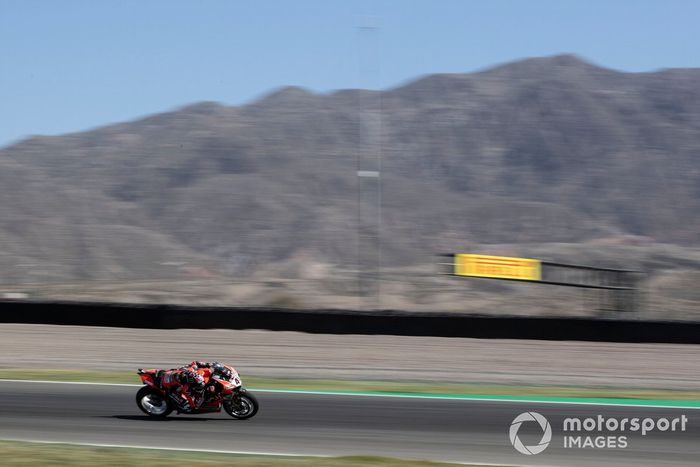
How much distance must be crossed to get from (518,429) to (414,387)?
3.93 meters

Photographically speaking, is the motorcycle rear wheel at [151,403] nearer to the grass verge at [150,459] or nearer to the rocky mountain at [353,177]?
the grass verge at [150,459]

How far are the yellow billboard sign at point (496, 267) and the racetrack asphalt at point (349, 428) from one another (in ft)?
47.6

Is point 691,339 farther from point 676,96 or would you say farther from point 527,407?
point 676,96

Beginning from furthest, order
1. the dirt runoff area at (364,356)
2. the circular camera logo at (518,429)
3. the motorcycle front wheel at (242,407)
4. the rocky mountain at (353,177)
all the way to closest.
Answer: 1. the rocky mountain at (353,177)
2. the dirt runoff area at (364,356)
3. the motorcycle front wheel at (242,407)
4. the circular camera logo at (518,429)

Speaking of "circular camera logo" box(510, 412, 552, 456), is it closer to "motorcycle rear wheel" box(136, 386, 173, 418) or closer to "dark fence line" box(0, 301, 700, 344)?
"motorcycle rear wheel" box(136, 386, 173, 418)

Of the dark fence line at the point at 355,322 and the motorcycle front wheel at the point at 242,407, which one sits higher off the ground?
the motorcycle front wheel at the point at 242,407

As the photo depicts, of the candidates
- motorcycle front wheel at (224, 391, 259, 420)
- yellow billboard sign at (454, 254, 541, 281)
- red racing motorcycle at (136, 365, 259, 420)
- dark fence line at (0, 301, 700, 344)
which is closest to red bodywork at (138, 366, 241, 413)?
red racing motorcycle at (136, 365, 259, 420)

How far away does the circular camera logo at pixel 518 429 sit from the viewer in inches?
366

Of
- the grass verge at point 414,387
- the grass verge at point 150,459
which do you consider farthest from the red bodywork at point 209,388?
the grass verge at point 414,387

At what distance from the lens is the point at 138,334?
20.9 m

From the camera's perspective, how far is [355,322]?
20.6 metres

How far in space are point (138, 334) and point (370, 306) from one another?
1329 cm

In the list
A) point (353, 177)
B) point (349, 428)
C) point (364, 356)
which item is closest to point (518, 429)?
point (349, 428)

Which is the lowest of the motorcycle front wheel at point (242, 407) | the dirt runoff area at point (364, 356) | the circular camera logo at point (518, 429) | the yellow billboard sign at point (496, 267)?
the dirt runoff area at point (364, 356)
